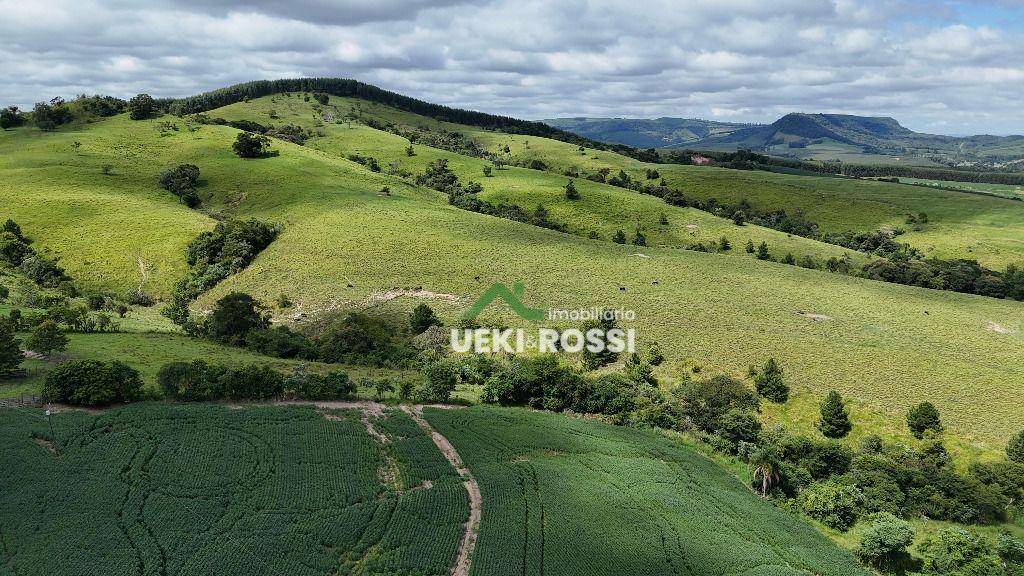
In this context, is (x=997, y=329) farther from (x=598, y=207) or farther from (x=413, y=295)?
(x=598, y=207)

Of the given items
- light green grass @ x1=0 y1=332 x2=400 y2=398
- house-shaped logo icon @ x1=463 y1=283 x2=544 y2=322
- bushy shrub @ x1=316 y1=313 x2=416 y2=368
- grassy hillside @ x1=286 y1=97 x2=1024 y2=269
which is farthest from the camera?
grassy hillside @ x1=286 y1=97 x2=1024 y2=269

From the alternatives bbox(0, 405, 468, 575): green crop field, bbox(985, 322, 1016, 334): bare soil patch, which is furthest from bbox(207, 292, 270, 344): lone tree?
bbox(985, 322, 1016, 334): bare soil patch

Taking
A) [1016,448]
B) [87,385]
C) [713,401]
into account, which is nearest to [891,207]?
[1016,448]

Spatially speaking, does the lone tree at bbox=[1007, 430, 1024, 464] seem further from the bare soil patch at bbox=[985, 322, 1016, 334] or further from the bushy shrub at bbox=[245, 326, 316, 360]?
the bushy shrub at bbox=[245, 326, 316, 360]

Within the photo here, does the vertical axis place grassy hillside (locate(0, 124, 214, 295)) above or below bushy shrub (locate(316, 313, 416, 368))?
above

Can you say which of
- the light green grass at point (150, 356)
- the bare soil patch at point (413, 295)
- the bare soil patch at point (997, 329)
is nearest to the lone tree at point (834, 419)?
the bare soil patch at point (997, 329)

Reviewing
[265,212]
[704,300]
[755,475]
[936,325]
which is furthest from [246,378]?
[936,325]
